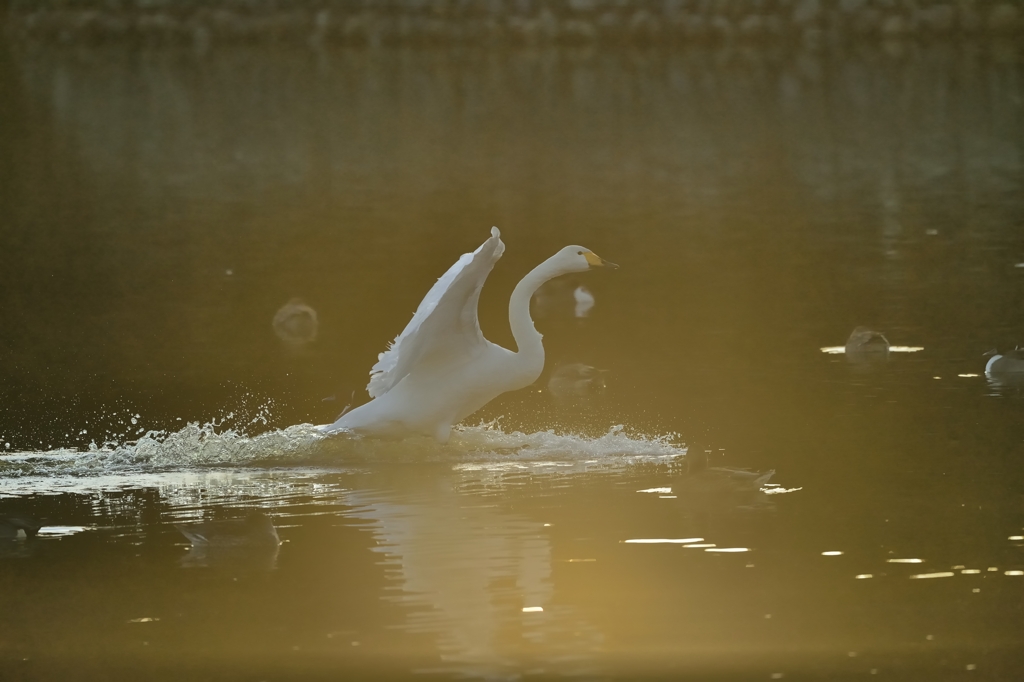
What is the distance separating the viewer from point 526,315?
10266 mm

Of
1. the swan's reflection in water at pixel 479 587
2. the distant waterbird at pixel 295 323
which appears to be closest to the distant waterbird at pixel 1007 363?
the swan's reflection in water at pixel 479 587

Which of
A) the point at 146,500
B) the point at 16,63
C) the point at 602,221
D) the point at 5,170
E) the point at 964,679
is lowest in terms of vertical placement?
the point at 964,679

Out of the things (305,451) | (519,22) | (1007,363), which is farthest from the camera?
(519,22)

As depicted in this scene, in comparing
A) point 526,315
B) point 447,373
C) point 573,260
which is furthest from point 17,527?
point 573,260

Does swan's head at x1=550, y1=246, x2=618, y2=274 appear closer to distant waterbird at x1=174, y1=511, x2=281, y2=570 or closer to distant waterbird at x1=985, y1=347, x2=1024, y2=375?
distant waterbird at x1=985, y1=347, x2=1024, y2=375

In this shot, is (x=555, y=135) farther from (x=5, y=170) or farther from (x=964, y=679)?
(x=964, y=679)

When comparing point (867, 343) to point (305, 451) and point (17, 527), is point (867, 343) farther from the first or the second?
point (17, 527)

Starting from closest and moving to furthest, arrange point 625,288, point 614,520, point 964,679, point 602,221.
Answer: point 964,679, point 614,520, point 625,288, point 602,221

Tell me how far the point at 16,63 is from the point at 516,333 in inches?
1519

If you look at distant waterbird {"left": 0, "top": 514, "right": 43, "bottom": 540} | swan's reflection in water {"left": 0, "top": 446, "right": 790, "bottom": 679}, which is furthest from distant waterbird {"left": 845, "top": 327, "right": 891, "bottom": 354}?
distant waterbird {"left": 0, "top": 514, "right": 43, "bottom": 540}

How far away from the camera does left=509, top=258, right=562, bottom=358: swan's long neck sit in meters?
10.2

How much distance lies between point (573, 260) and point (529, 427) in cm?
154

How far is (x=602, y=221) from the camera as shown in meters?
22.7

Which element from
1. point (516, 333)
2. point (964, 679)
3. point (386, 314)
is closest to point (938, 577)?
point (964, 679)
